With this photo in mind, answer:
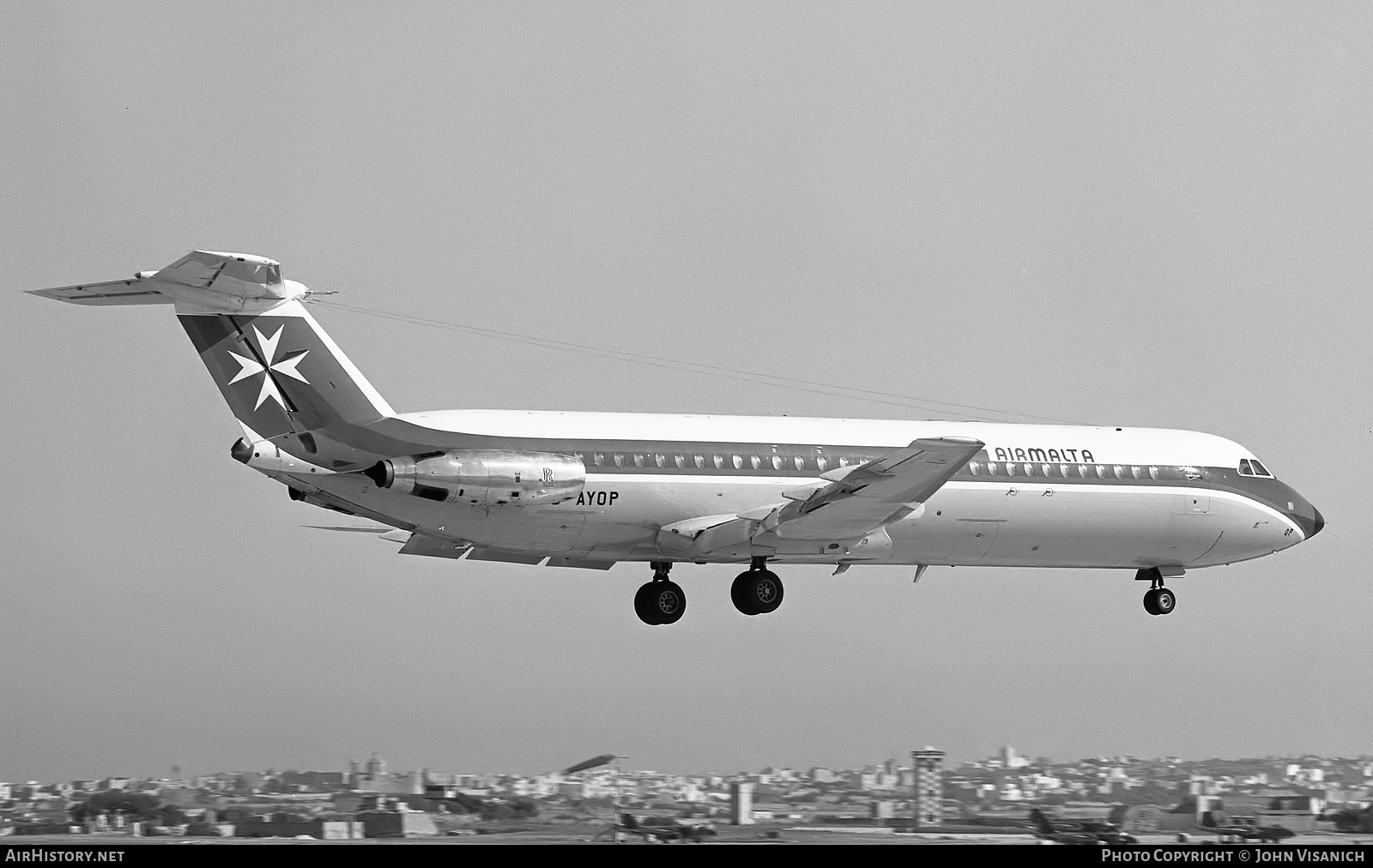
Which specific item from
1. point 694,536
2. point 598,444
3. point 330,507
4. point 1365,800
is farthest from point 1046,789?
point 330,507

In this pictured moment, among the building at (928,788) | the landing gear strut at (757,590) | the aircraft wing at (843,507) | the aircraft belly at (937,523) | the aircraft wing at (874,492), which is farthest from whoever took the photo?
the landing gear strut at (757,590)

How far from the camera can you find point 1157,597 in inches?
1625

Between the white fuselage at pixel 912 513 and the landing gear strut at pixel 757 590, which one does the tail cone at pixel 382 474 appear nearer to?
the white fuselage at pixel 912 513

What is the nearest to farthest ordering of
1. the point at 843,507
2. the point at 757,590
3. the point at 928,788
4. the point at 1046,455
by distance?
the point at 928,788 < the point at 843,507 < the point at 757,590 < the point at 1046,455

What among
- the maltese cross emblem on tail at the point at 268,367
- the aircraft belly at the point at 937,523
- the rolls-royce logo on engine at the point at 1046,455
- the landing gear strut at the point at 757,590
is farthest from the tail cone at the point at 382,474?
the rolls-royce logo on engine at the point at 1046,455

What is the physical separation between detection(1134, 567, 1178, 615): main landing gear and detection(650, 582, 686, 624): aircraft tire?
1135 centimetres

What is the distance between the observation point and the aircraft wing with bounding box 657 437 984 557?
1293 inches

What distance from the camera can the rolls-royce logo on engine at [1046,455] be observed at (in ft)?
125

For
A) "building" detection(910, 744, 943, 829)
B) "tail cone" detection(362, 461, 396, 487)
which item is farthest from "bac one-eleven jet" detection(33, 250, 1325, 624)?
"building" detection(910, 744, 943, 829)

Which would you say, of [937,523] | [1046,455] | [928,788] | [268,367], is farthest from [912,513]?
[268,367]

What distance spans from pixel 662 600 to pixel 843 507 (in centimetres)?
495

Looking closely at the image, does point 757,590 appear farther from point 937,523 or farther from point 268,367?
point 268,367

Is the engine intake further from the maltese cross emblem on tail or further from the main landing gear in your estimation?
the main landing gear

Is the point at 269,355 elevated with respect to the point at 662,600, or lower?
elevated
